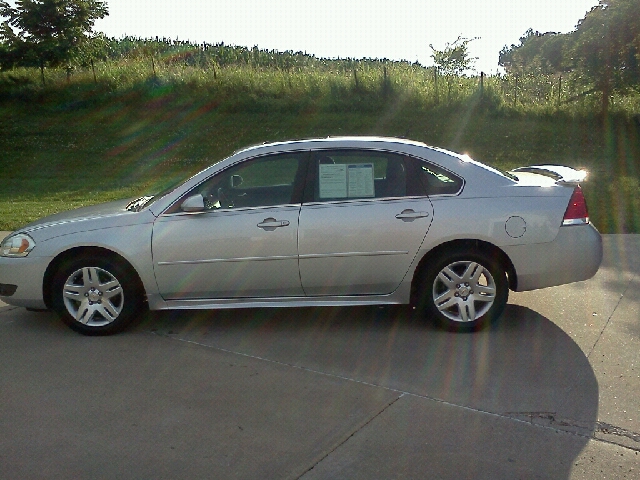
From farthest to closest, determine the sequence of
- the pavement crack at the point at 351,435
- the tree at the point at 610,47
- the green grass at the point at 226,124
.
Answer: the tree at the point at 610,47
the green grass at the point at 226,124
the pavement crack at the point at 351,435

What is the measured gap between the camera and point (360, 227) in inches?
217

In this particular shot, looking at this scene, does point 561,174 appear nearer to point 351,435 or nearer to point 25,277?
point 351,435

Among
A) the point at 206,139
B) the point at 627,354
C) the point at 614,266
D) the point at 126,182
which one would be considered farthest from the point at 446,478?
the point at 206,139

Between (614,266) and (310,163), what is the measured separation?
147 inches

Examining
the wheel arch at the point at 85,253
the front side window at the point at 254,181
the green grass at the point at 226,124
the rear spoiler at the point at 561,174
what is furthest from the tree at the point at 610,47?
the wheel arch at the point at 85,253

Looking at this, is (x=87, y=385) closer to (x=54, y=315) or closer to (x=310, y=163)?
(x=54, y=315)

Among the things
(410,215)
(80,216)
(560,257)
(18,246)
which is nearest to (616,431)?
(560,257)

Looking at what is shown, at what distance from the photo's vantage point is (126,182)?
1563cm

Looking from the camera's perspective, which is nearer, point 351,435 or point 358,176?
point 351,435

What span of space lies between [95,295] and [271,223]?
1518 millimetres

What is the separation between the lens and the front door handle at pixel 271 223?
18.2ft

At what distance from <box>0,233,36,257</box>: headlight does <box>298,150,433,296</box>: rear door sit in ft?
7.13

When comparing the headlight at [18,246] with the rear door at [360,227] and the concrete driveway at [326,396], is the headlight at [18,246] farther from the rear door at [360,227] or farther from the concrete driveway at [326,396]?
the rear door at [360,227]

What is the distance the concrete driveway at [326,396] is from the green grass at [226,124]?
770 cm
